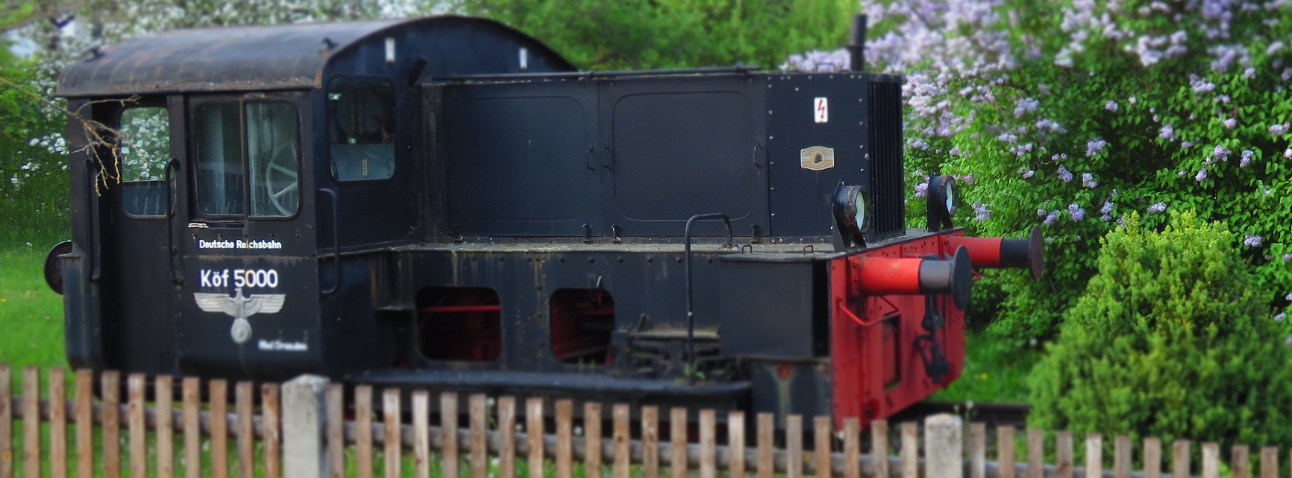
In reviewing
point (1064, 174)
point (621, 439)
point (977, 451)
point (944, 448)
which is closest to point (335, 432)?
point (621, 439)

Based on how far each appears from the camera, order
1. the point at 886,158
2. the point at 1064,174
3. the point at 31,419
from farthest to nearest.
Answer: the point at 1064,174, the point at 886,158, the point at 31,419

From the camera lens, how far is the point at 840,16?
19.9 meters

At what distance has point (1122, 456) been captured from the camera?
525cm

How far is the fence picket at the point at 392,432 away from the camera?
6.28 meters

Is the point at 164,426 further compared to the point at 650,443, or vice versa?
the point at 164,426

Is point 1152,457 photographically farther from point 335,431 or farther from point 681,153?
point 681,153

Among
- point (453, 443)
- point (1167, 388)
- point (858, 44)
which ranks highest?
point (858, 44)

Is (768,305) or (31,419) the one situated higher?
(768,305)

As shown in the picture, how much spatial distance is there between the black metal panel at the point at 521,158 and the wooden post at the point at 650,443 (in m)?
2.59

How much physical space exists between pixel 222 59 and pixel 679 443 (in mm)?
3751

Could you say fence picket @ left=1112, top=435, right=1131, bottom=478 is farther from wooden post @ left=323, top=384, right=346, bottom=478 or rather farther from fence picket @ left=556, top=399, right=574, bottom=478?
wooden post @ left=323, top=384, right=346, bottom=478

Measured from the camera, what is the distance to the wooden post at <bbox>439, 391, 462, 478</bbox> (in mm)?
6246

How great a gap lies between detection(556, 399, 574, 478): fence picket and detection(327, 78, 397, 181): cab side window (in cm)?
258

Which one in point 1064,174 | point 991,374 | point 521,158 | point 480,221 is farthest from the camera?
point 1064,174
